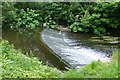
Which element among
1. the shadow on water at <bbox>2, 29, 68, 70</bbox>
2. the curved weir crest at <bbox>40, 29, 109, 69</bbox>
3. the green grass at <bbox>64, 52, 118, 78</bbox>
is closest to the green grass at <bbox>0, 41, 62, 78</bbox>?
the green grass at <bbox>64, 52, 118, 78</bbox>

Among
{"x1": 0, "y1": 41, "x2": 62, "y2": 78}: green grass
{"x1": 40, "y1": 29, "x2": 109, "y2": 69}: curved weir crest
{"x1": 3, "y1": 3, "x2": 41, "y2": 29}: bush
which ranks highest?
{"x1": 0, "y1": 41, "x2": 62, "y2": 78}: green grass

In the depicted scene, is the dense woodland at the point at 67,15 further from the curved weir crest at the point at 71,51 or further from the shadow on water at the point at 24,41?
the curved weir crest at the point at 71,51

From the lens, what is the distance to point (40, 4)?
17.9m

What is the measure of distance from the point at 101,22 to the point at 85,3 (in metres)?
2.25

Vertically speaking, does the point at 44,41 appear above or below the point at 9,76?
below

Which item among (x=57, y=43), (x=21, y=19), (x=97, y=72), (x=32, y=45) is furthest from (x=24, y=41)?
(x=97, y=72)

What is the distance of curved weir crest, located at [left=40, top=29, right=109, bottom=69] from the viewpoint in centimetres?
945

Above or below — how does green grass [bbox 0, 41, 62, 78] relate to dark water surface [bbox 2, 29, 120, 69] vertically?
above

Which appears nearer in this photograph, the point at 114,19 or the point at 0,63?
the point at 0,63

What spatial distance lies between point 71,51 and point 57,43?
144cm

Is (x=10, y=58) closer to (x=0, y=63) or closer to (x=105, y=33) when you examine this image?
(x=0, y=63)

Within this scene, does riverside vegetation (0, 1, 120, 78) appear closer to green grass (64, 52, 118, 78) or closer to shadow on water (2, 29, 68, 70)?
green grass (64, 52, 118, 78)

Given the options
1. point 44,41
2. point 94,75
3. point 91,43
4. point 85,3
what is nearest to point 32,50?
point 44,41

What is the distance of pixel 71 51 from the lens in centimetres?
1060
